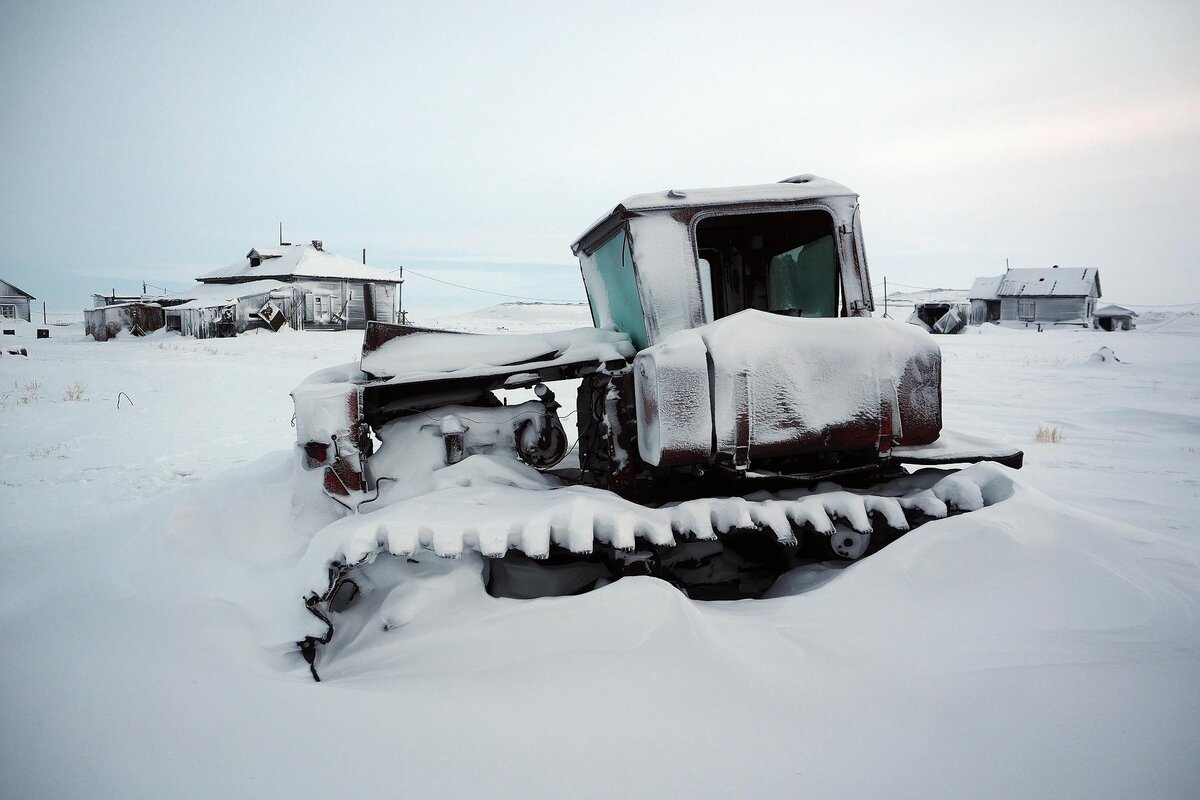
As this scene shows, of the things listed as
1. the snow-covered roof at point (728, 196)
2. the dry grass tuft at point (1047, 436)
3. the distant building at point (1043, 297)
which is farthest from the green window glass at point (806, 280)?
the distant building at point (1043, 297)

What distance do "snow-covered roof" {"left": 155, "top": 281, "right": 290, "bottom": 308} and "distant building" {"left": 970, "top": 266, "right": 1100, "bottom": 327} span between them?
44.8 metres

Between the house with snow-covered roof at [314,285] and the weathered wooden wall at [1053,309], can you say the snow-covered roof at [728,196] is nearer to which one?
the house with snow-covered roof at [314,285]

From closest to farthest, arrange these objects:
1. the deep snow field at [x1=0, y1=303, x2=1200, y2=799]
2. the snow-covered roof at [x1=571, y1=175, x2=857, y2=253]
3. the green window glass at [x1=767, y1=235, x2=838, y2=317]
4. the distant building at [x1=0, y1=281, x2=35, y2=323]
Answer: the deep snow field at [x1=0, y1=303, x2=1200, y2=799] → the snow-covered roof at [x1=571, y1=175, x2=857, y2=253] → the green window glass at [x1=767, y1=235, x2=838, y2=317] → the distant building at [x1=0, y1=281, x2=35, y2=323]

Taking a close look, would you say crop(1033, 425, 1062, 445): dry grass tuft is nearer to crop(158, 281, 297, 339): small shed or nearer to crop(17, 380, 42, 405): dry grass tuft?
crop(17, 380, 42, 405): dry grass tuft

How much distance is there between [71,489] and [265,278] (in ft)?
99.4

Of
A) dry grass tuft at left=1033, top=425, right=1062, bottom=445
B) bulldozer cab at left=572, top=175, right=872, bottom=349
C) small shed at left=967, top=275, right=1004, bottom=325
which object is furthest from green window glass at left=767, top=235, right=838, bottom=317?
small shed at left=967, top=275, right=1004, bottom=325

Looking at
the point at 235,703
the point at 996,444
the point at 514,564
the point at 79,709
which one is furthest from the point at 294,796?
the point at 996,444

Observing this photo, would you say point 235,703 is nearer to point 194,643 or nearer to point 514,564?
point 194,643

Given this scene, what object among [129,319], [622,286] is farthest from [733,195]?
[129,319]

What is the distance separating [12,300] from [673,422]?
76017 millimetres

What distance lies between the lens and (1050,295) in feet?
136

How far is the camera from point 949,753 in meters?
1.93

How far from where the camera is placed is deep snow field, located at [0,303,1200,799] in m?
1.87

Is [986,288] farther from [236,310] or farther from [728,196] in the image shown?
[728,196]
